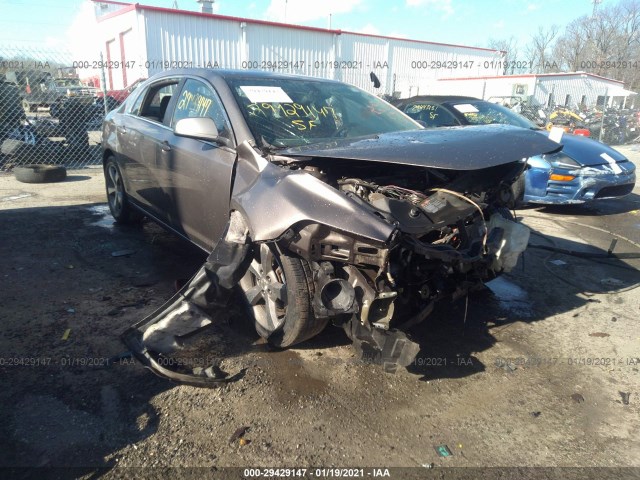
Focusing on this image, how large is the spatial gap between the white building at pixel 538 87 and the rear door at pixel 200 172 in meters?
22.9

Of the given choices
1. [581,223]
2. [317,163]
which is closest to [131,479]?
[317,163]

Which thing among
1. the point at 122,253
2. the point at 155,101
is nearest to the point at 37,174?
the point at 122,253

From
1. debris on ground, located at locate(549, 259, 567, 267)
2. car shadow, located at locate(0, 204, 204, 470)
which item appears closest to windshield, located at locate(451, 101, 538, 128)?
debris on ground, located at locate(549, 259, 567, 267)

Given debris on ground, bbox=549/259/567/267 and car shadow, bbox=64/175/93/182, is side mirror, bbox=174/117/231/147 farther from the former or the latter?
car shadow, bbox=64/175/93/182

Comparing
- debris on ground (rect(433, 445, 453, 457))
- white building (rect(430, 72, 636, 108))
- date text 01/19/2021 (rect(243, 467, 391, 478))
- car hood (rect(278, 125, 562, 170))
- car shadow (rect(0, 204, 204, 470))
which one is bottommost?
date text 01/19/2021 (rect(243, 467, 391, 478))

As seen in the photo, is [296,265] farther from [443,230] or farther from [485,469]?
[485,469]

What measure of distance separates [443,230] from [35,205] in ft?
20.7

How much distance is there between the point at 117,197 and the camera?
5.59 m

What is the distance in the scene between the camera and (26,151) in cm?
961

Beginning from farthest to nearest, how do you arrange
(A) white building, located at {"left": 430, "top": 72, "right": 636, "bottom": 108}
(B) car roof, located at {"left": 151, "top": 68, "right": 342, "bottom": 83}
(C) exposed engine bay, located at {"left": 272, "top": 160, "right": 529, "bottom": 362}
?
(A) white building, located at {"left": 430, "top": 72, "right": 636, "bottom": 108} → (B) car roof, located at {"left": 151, "top": 68, "right": 342, "bottom": 83} → (C) exposed engine bay, located at {"left": 272, "top": 160, "right": 529, "bottom": 362}

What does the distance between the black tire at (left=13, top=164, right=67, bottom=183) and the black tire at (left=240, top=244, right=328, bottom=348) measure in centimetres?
701

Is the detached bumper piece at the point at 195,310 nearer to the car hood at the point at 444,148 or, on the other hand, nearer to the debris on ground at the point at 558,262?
the car hood at the point at 444,148

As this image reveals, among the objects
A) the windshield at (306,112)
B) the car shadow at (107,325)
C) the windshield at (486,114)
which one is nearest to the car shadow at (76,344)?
the car shadow at (107,325)

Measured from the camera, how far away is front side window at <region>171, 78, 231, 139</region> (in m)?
3.32
